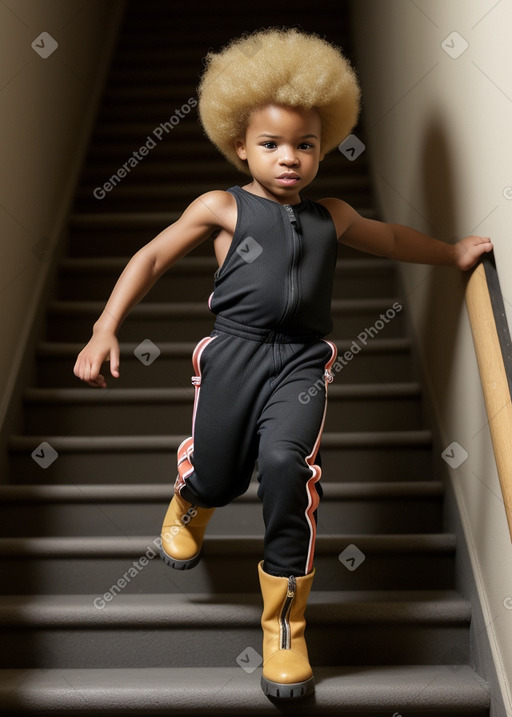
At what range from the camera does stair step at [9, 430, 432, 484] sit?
233cm

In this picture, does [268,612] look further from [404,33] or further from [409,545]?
[404,33]

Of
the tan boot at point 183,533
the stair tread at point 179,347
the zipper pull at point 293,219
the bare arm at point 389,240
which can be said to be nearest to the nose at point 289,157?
the zipper pull at point 293,219

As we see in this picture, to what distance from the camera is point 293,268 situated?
1710 mm

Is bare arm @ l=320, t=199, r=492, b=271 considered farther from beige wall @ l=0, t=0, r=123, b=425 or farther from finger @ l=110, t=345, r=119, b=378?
beige wall @ l=0, t=0, r=123, b=425

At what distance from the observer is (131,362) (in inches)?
107

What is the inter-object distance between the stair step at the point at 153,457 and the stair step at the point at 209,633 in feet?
1.71

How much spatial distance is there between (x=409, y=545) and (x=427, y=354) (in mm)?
643

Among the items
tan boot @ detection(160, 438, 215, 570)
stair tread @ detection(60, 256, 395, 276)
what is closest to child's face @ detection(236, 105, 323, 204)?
tan boot @ detection(160, 438, 215, 570)

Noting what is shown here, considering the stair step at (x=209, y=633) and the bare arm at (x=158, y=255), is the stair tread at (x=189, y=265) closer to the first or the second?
the bare arm at (x=158, y=255)

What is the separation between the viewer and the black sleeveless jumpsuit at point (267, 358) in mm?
1668

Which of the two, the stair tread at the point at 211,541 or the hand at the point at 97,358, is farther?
the stair tread at the point at 211,541

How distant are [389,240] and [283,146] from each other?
0.38m

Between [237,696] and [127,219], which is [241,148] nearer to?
[237,696]

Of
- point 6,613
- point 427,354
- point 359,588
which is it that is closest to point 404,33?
point 427,354
